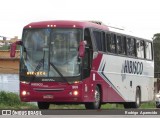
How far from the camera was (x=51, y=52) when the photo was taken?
24.5 meters

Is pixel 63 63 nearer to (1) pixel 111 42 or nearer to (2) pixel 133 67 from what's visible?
(1) pixel 111 42

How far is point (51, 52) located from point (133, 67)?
723 cm

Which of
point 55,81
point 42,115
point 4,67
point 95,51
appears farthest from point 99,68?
point 4,67

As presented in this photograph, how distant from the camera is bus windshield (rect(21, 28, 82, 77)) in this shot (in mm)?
24312

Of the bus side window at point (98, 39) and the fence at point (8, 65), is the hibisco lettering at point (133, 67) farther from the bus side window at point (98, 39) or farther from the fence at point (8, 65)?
the fence at point (8, 65)

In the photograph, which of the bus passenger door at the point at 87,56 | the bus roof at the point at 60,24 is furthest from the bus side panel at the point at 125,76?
the bus roof at the point at 60,24

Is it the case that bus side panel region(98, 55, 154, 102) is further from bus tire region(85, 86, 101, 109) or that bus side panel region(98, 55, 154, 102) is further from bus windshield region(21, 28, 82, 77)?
bus windshield region(21, 28, 82, 77)

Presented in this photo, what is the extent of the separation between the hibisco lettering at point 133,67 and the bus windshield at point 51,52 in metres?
5.54

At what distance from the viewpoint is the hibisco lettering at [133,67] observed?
29578 millimetres

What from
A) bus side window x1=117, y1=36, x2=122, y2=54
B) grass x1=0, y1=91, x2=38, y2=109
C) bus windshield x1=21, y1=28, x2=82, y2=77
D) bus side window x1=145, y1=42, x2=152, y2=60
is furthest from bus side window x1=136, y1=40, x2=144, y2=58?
bus windshield x1=21, y1=28, x2=82, y2=77

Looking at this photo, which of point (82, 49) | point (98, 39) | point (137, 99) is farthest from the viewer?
point (137, 99)

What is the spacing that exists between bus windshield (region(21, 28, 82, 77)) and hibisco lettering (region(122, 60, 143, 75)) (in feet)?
18.2

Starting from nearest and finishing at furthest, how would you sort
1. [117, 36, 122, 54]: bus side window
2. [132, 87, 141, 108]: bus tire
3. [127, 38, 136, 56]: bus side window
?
[117, 36, 122, 54]: bus side window < [127, 38, 136, 56]: bus side window < [132, 87, 141, 108]: bus tire

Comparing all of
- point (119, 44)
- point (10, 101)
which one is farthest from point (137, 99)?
point (10, 101)
